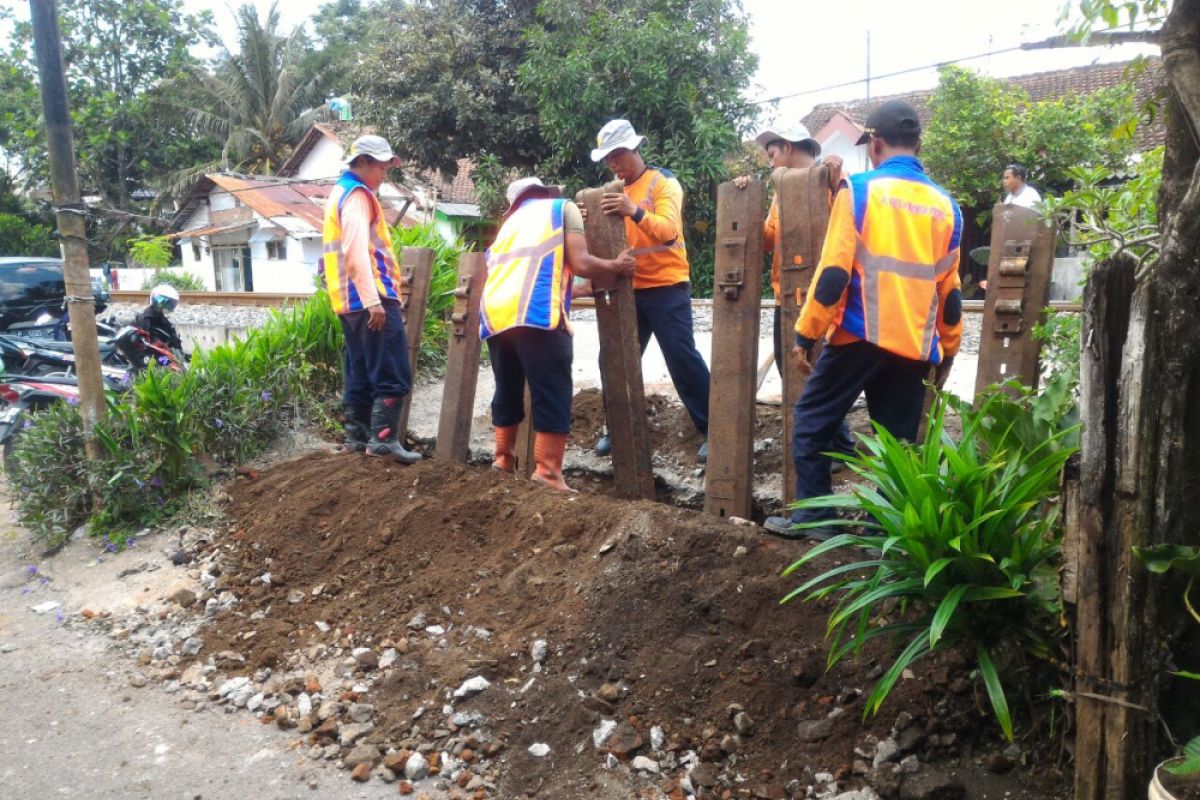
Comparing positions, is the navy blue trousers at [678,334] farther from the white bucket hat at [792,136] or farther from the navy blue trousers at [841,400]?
the navy blue trousers at [841,400]

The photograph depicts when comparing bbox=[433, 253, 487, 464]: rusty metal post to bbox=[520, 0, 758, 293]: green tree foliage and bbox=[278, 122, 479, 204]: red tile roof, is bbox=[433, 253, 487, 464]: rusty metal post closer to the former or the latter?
bbox=[520, 0, 758, 293]: green tree foliage

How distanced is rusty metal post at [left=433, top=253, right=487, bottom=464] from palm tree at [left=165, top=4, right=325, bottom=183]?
27.7 m

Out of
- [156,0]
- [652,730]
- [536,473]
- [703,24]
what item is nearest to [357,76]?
[703,24]

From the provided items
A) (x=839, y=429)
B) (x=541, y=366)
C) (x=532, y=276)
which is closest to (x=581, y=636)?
(x=839, y=429)

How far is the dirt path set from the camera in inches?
126

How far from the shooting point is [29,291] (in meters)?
12.7

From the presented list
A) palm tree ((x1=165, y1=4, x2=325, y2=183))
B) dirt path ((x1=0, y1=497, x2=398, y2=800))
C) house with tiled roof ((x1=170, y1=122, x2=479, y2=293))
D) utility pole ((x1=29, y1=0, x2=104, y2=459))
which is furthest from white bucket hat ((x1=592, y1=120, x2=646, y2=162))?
palm tree ((x1=165, y1=4, x2=325, y2=183))

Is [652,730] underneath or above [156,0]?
underneath

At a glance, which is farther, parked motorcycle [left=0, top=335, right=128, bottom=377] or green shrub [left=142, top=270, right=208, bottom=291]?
green shrub [left=142, top=270, right=208, bottom=291]

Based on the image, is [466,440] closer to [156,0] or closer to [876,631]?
[876,631]

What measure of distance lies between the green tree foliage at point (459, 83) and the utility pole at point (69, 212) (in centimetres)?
1023

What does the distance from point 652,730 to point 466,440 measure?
3201mm

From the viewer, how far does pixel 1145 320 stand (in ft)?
6.95

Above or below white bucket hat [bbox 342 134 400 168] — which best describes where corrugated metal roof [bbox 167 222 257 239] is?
above
